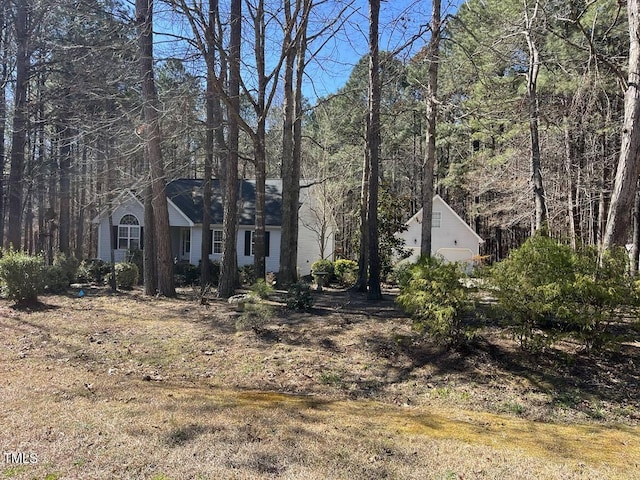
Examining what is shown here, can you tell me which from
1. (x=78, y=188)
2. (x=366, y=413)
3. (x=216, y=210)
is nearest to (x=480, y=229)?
(x=216, y=210)

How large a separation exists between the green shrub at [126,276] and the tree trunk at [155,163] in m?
2.26

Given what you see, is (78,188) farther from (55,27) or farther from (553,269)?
(553,269)

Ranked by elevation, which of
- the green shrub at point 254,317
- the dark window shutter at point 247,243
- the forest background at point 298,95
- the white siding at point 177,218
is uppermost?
the forest background at point 298,95

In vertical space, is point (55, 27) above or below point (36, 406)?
above

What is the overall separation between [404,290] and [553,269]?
232 centimetres

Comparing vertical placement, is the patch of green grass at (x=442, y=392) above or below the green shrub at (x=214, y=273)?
below

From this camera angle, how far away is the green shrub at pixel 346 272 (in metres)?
16.4

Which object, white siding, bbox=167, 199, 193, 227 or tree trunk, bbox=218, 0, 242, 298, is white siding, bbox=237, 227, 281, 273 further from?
tree trunk, bbox=218, 0, 242, 298

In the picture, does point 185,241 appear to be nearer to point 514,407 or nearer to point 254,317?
point 254,317

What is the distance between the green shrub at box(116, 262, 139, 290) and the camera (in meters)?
13.9

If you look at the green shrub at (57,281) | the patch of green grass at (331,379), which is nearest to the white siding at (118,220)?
the green shrub at (57,281)

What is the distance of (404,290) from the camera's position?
24.0 feet

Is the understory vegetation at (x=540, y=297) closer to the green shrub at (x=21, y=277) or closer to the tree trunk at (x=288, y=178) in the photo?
the tree trunk at (x=288, y=178)

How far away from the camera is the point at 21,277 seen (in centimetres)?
973
